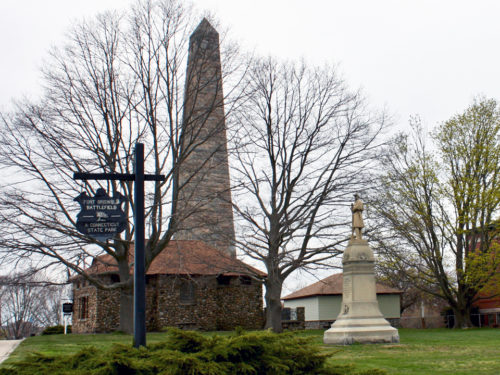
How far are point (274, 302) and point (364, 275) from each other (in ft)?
30.1

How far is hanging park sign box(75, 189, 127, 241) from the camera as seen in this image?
8484 millimetres

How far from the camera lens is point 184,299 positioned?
35.2 meters

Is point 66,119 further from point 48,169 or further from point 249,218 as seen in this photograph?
point 249,218

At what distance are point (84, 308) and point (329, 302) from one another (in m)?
18.5

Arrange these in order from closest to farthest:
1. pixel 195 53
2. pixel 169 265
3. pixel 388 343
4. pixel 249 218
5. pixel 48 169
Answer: pixel 388 343 → pixel 48 169 → pixel 195 53 → pixel 249 218 → pixel 169 265

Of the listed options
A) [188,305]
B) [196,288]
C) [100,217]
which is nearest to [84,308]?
[188,305]

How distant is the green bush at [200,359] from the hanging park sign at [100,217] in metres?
2.94

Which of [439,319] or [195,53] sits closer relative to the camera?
[195,53]

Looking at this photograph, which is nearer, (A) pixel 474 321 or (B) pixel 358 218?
(B) pixel 358 218

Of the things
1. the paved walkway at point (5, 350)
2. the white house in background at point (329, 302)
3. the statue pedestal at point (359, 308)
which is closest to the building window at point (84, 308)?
the paved walkway at point (5, 350)

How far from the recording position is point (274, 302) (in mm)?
27266

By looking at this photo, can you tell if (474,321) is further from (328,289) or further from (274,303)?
(274,303)

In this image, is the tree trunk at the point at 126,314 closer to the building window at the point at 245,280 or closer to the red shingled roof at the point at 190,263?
the red shingled roof at the point at 190,263

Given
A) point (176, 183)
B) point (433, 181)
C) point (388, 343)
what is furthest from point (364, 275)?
point (433, 181)
